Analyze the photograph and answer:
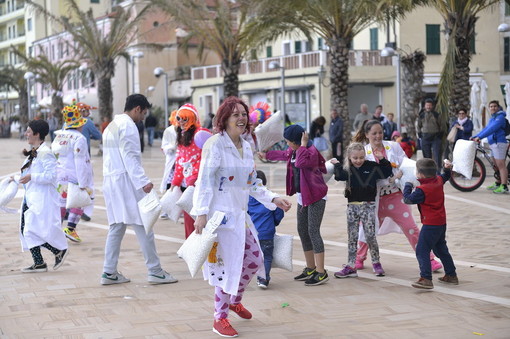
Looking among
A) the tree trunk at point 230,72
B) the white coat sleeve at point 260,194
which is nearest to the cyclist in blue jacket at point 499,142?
the white coat sleeve at point 260,194

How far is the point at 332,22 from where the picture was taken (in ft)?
78.8

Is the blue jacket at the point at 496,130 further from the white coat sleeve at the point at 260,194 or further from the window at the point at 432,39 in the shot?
the window at the point at 432,39

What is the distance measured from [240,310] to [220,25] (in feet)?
76.6

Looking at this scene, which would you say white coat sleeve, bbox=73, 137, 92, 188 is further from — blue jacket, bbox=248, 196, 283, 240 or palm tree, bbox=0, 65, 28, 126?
palm tree, bbox=0, 65, 28, 126

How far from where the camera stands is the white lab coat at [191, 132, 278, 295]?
5.94 meters

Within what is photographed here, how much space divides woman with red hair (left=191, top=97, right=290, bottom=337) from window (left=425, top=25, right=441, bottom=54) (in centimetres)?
3871

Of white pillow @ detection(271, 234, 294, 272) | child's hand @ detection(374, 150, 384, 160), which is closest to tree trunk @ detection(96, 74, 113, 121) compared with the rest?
child's hand @ detection(374, 150, 384, 160)

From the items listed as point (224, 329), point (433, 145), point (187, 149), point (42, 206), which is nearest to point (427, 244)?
point (224, 329)

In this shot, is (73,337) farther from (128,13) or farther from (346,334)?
(128,13)

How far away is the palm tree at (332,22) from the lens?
23.0m

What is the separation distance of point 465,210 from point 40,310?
7.74 meters

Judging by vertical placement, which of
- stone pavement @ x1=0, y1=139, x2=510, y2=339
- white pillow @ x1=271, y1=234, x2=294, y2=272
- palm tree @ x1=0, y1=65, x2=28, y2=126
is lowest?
stone pavement @ x1=0, y1=139, x2=510, y2=339

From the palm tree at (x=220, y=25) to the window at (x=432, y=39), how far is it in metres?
16.2

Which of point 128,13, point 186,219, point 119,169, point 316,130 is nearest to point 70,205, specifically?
point 186,219
